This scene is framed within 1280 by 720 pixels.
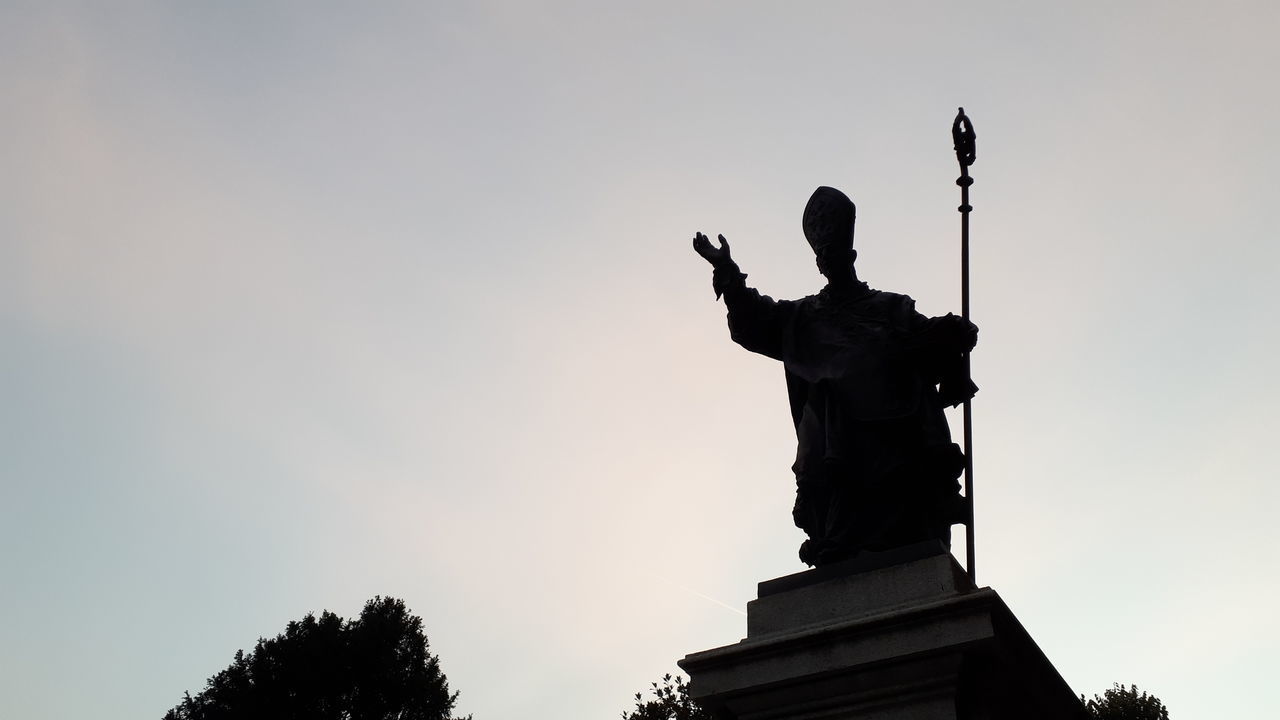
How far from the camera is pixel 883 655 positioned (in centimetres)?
581

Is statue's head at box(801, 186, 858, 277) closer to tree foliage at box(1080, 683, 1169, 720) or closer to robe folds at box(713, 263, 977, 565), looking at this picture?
robe folds at box(713, 263, 977, 565)

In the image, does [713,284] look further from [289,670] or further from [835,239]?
[289,670]

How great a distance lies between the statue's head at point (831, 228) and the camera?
777 centimetres

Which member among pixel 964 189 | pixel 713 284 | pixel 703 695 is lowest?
pixel 703 695

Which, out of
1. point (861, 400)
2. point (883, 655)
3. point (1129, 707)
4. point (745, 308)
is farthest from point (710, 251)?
point (1129, 707)

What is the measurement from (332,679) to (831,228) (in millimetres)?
27410

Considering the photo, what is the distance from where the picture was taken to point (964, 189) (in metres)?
8.07

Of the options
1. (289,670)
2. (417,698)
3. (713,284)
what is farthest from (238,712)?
(713,284)

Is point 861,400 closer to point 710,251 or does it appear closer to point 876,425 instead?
point 876,425

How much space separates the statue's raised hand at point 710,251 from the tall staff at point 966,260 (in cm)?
151

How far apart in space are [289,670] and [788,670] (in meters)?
28.2

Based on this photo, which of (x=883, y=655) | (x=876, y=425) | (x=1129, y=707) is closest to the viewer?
(x=883, y=655)

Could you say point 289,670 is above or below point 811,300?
above

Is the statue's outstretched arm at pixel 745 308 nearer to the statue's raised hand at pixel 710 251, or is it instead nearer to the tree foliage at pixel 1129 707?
the statue's raised hand at pixel 710 251
